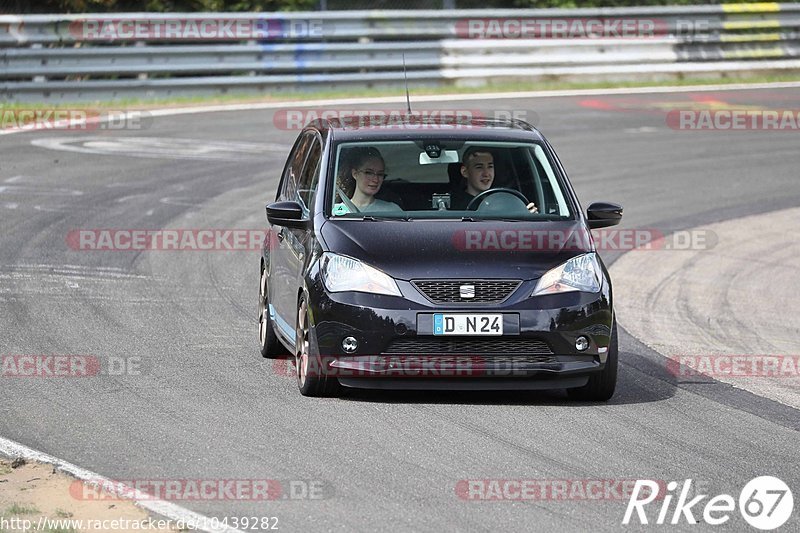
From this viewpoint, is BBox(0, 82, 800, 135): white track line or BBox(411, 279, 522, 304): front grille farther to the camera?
BBox(0, 82, 800, 135): white track line

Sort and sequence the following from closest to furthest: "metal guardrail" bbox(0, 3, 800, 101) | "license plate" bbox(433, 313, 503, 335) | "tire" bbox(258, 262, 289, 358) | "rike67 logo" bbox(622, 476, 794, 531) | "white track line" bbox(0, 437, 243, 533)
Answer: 1. "white track line" bbox(0, 437, 243, 533)
2. "rike67 logo" bbox(622, 476, 794, 531)
3. "license plate" bbox(433, 313, 503, 335)
4. "tire" bbox(258, 262, 289, 358)
5. "metal guardrail" bbox(0, 3, 800, 101)

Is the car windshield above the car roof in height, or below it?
below

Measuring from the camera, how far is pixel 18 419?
8.23 meters

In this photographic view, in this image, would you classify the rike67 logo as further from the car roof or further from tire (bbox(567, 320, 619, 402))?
the car roof

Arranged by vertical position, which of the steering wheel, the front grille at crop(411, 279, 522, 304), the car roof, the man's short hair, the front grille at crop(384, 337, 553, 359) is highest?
the car roof

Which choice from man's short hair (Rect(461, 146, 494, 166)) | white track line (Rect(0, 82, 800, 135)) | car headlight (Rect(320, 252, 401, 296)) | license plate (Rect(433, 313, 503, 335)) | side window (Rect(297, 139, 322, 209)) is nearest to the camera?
license plate (Rect(433, 313, 503, 335))

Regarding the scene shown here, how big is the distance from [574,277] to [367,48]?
18067mm

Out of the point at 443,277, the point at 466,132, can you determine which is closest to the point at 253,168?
the point at 466,132

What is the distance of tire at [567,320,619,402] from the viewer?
29.0 ft

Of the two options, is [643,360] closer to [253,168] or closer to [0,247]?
[0,247]

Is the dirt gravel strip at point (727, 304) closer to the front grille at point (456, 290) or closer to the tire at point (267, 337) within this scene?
the front grille at point (456, 290)

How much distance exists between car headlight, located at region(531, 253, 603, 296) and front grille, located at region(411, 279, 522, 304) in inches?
9.5

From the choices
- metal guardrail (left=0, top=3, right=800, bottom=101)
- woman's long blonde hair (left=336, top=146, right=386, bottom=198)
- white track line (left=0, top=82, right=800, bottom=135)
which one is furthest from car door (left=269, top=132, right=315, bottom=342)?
metal guardrail (left=0, top=3, right=800, bottom=101)

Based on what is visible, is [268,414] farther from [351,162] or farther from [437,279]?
[351,162]
